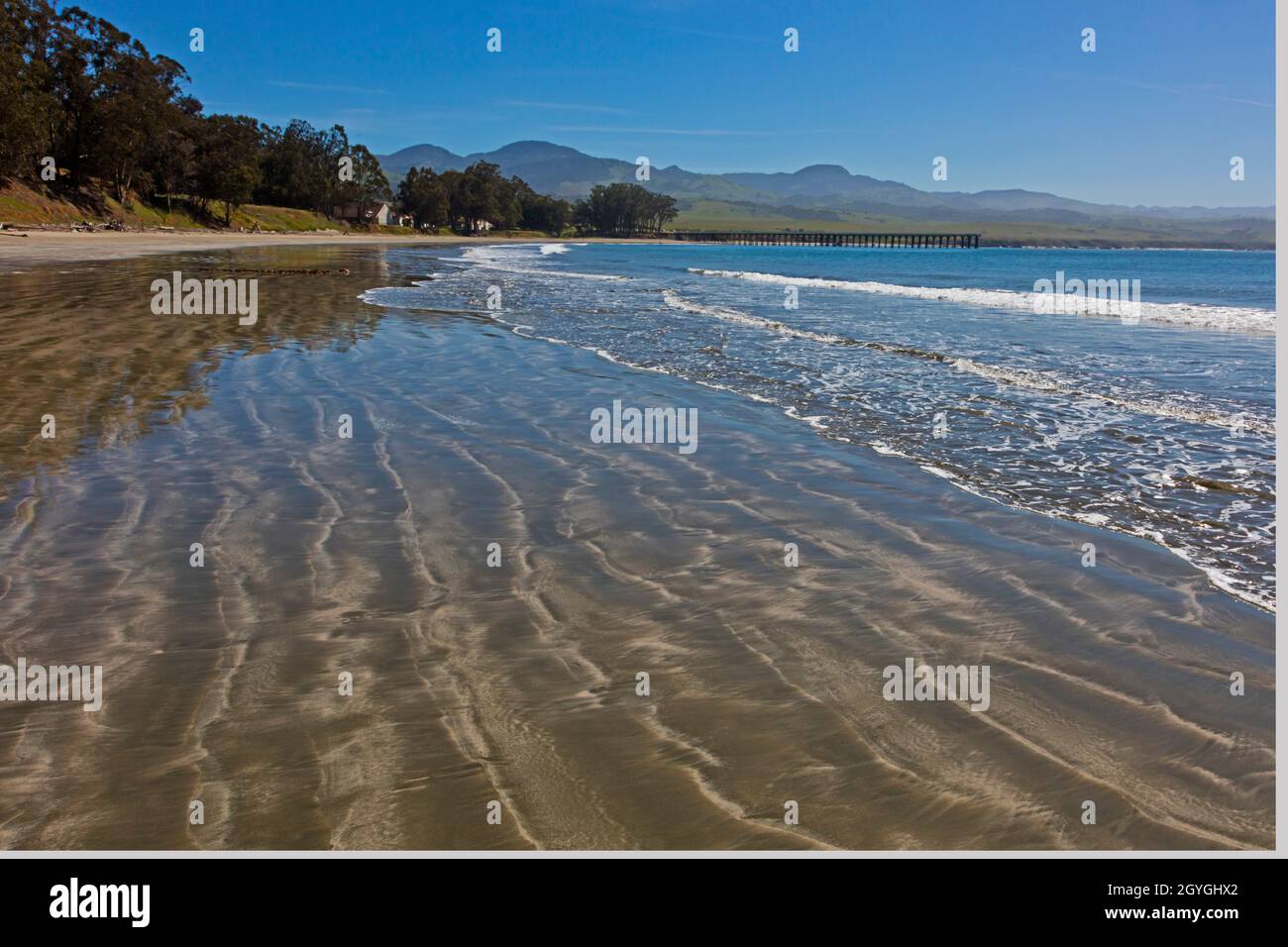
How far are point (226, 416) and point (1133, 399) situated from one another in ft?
39.8

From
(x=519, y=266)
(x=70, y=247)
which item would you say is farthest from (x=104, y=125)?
(x=519, y=266)

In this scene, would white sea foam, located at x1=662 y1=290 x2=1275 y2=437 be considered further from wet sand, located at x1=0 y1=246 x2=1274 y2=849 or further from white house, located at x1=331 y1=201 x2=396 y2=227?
white house, located at x1=331 y1=201 x2=396 y2=227

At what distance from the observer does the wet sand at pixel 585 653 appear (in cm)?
338

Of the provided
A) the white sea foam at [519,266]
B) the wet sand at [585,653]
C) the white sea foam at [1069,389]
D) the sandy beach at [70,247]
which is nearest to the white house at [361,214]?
the white sea foam at [519,266]

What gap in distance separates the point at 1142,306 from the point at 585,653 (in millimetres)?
33887

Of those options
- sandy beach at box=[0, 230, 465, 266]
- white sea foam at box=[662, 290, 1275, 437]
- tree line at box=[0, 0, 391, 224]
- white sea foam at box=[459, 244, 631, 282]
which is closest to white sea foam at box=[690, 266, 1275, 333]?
white sea foam at box=[459, 244, 631, 282]

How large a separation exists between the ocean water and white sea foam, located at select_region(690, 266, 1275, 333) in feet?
0.83

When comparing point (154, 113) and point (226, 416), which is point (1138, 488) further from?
point (154, 113)

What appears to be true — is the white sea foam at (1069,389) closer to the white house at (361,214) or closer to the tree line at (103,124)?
the tree line at (103,124)

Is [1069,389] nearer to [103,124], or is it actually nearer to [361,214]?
[103,124]

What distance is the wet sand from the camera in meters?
3.38

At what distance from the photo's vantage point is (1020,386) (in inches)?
546

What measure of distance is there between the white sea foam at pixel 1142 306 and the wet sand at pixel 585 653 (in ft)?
75.3
